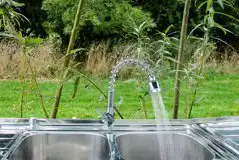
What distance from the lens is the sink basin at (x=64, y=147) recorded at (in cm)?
141

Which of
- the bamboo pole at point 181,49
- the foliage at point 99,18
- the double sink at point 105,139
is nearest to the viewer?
the double sink at point 105,139

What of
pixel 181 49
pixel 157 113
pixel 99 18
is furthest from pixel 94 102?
pixel 99 18

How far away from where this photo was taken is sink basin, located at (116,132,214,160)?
1.43 meters

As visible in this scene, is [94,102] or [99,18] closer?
[94,102]

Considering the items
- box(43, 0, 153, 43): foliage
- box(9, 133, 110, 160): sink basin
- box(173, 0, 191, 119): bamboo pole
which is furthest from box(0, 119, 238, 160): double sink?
box(43, 0, 153, 43): foliage

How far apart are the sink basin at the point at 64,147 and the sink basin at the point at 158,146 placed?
0.22 ft

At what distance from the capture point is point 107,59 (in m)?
5.47

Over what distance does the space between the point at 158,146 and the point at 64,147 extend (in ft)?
1.01

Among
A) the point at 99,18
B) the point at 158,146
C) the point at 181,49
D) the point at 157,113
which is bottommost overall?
the point at 158,146

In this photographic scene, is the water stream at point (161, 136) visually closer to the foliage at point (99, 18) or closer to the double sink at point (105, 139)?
the double sink at point (105, 139)

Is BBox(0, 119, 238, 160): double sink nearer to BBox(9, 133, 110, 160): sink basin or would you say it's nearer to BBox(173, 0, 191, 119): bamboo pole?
BBox(9, 133, 110, 160): sink basin

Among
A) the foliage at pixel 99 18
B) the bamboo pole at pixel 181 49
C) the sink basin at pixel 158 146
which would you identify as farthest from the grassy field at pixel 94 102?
the foliage at pixel 99 18

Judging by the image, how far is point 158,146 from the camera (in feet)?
4.90

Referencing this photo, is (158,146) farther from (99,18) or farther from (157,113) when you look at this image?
(99,18)
